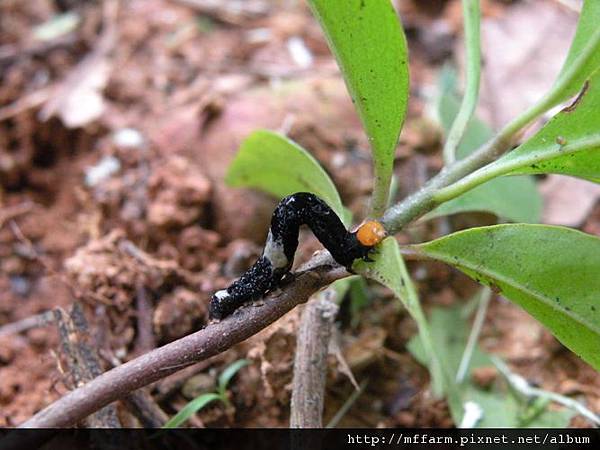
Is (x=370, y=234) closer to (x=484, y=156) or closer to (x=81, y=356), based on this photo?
(x=484, y=156)

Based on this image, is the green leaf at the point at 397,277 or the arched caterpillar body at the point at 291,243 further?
the arched caterpillar body at the point at 291,243

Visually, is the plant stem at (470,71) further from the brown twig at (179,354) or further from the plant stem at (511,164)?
the brown twig at (179,354)

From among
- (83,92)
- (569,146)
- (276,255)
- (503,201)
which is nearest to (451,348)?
(503,201)

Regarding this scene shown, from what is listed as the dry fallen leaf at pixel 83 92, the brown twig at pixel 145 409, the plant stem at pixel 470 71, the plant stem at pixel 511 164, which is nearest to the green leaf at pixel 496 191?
the plant stem at pixel 470 71

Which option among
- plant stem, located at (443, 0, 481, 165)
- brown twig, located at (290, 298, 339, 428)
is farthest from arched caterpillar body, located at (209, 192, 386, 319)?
plant stem, located at (443, 0, 481, 165)

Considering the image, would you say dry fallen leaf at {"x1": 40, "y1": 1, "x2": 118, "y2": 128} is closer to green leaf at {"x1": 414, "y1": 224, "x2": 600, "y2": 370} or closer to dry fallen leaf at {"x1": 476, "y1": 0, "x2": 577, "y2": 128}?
dry fallen leaf at {"x1": 476, "y1": 0, "x2": 577, "y2": 128}

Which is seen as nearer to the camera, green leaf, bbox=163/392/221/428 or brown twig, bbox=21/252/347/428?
brown twig, bbox=21/252/347/428
